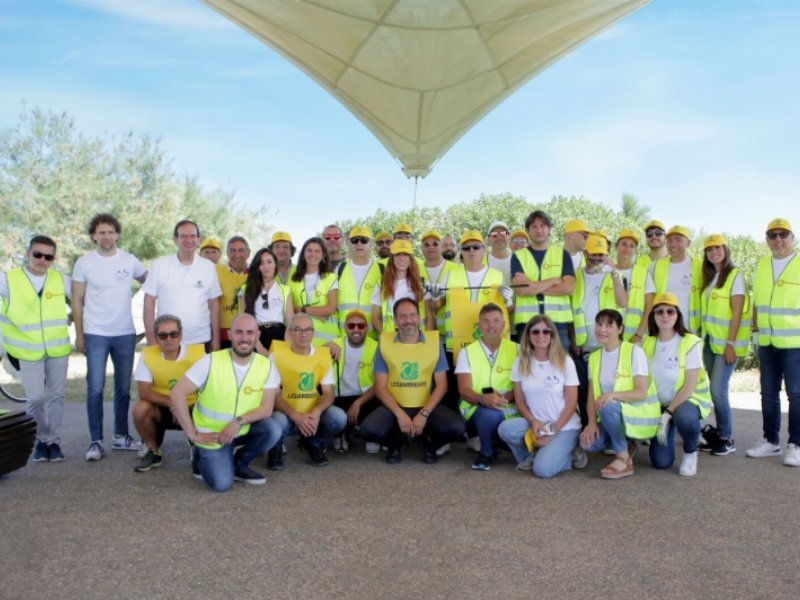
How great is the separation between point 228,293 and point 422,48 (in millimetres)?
5120

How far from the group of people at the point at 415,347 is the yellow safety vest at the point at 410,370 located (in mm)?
14

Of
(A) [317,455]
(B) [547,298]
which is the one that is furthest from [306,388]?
(B) [547,298]

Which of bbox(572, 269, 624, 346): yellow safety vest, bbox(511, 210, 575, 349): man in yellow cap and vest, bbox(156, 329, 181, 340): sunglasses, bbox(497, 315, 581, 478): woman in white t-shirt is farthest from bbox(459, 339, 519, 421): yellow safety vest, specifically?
bbox(156, 329, 181, 340): sunglasses

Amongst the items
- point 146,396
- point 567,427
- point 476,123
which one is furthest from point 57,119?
point 567,427

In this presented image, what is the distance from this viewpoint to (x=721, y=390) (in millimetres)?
6512

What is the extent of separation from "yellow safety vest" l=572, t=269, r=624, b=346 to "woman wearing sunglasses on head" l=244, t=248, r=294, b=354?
263cm

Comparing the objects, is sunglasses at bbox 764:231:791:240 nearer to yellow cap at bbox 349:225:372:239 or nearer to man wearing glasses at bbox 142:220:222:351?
man wearing glasses at bbox 142:220:222:351

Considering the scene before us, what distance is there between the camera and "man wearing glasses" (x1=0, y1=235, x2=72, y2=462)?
620cm

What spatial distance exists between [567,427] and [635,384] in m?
0.64

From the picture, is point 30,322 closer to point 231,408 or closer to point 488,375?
point 231,408

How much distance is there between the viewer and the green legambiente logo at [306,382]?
19.8 ft

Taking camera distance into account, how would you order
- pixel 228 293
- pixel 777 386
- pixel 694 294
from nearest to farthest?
pixel 777 386 → pixel 694 294 → pixel 228 293

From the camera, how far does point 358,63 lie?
1120 cm

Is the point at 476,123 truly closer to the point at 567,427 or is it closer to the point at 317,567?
the point at 567,427
